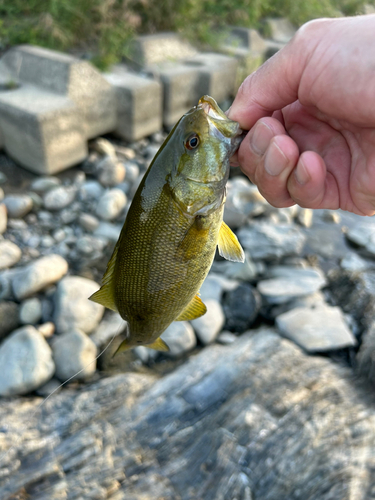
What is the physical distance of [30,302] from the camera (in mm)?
3453

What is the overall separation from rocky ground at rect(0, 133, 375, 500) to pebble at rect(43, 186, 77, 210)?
17 millimetres

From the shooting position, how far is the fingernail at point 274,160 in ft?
5.96

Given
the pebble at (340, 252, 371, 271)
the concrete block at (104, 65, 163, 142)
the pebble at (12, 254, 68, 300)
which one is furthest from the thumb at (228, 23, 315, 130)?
the concrete block at (104, 65, 163, 142)

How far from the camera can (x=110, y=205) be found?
461cm

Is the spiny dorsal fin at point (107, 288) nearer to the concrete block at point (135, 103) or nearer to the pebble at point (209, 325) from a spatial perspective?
the pebble at point (209, 325)

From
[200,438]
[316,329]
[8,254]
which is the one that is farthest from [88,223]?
[200,438]

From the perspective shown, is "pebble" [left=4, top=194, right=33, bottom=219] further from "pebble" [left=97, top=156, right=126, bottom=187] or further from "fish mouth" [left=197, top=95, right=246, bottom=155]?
"fish mouth" [left=197, top=95, right=246, bottom=155]

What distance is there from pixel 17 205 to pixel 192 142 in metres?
3.43

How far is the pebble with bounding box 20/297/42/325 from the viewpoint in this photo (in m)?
3.38

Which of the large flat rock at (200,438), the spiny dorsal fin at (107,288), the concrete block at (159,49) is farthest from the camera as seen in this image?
the concrete block at (159,49)

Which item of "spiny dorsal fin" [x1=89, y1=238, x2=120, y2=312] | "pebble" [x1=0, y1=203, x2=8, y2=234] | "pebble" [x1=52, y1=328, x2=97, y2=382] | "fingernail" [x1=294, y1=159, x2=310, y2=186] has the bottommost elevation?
"pebble" [x1=52, y1=328, x2=97, y2=382]

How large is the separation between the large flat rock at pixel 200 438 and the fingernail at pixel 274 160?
1.44 metres

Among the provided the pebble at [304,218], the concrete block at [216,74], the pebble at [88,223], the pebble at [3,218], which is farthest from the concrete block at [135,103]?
the pebble at [304,218]

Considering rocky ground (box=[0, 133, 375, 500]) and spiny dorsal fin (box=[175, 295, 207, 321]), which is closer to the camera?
spiny dorsal fin (box=[175, 295, 207, 321])
